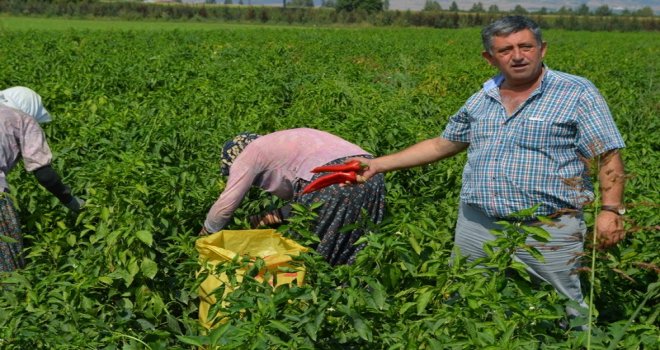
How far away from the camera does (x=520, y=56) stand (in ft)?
10.1

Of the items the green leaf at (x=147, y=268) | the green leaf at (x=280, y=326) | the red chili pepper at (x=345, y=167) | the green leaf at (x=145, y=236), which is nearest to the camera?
the green leaf at (x=280, y=326)

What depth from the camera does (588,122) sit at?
3.00 m

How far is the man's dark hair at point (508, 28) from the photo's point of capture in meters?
3.10

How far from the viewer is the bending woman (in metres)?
4.03

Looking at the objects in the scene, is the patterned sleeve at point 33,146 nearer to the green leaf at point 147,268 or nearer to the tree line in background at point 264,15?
the green leaf at point 147,268

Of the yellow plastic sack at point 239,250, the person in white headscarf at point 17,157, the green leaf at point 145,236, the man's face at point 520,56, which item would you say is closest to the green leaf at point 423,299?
the yellow plastic sack at point 239,250

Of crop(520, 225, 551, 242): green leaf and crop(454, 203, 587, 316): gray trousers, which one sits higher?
crop(520, 225, 551, 242): green leaf

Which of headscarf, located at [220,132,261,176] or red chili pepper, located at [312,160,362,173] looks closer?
red chili pepper, located at [312,160,362,173]

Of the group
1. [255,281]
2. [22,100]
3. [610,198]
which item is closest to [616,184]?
[610,198]

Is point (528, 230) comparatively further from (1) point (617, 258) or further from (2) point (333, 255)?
(2) point (333, 255)

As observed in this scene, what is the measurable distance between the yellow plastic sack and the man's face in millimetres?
1112

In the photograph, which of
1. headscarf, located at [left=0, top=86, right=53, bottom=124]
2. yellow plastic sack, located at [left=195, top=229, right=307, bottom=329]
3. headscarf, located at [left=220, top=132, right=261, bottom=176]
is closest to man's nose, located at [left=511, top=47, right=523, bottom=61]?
yellow plastic sack, located at [left=195, top=229, right=307, bottom=329]

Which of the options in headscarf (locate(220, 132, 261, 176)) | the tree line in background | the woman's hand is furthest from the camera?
the tree line in background

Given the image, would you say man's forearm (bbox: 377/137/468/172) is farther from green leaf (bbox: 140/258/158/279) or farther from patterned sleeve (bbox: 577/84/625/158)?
green leaf (bbox: 140/258/158/279)
